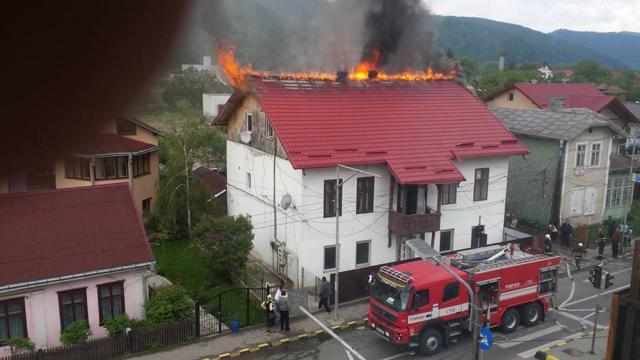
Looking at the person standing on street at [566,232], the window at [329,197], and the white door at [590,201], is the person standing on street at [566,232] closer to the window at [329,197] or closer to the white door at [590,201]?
the white door at [590,201]

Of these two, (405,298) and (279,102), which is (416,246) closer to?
(405,298)

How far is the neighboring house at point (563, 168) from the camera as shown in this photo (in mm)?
33812

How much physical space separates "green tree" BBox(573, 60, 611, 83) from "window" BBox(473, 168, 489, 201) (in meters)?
77.0

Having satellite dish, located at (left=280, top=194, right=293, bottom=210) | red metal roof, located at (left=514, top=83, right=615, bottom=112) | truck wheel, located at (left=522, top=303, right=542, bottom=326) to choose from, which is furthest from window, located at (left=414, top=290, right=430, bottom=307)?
red metal roof, located at (left=514, top=83, right=615, bottom=112)

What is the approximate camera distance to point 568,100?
50.4m

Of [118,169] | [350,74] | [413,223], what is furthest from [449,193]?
[118,169]

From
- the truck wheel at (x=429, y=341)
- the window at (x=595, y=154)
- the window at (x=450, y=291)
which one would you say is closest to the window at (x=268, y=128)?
the window at (x=450, y=291)

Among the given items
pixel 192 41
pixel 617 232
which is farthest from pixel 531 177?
pixel 192 41

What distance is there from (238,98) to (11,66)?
90.7 ft

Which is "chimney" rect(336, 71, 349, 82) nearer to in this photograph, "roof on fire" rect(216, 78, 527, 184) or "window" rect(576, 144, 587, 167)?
"roof on fire" rect(216, 78, 527, 184)

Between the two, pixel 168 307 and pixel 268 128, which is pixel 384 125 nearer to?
pixel 268 128

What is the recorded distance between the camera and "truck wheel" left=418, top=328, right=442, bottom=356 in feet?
61.3

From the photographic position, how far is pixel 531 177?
35.5m

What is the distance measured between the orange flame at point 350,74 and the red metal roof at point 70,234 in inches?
279
